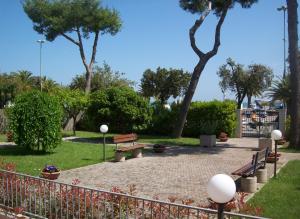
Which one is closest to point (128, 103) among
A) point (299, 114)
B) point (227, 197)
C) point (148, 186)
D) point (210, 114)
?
point (210, 114)

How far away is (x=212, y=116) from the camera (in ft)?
83.5

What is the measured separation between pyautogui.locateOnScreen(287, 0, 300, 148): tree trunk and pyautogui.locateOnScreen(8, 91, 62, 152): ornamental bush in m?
10.2

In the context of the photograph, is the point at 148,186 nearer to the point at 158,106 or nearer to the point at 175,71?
the point at 158,106

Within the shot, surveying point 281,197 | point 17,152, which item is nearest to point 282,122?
point 17,152

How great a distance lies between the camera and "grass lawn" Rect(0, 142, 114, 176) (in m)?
13.7

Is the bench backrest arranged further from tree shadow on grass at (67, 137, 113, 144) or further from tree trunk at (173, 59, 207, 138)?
tree trunk at (173, 59, 207, 138)

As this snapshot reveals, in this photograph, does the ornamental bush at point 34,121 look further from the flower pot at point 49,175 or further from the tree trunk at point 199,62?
the tree trunk at point 199,62

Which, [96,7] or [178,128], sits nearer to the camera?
[178,128]

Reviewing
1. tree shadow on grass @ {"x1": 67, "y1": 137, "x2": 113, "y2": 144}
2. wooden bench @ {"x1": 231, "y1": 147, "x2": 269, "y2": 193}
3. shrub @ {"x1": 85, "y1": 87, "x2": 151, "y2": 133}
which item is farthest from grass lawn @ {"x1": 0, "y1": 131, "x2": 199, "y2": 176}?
wooden bench @ {"x1": 231, "y1": 147, "x2": 269, "y2": 193}

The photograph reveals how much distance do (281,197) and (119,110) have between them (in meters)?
13.3

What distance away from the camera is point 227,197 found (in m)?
4.30

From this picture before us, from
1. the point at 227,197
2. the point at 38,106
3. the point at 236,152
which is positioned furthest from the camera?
the point at 236,152

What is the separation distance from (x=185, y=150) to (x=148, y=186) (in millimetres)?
8057

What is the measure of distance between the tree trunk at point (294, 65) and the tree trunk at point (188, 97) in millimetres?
5645
